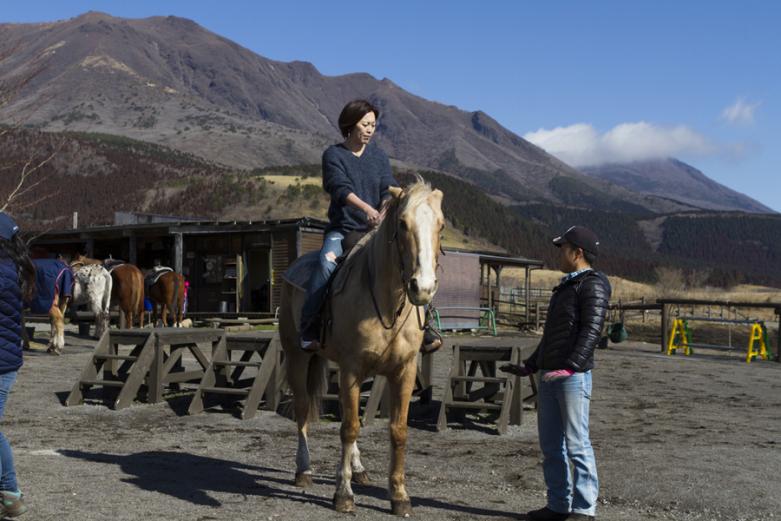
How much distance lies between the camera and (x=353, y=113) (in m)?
6.19

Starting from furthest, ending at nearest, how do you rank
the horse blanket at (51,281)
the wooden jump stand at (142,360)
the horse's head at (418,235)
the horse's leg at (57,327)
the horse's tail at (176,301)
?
the horse's tail at (176,301)
the horse's leg at (57,327)
the horse blanket at (51,281)
the wooden jump stand at (142,360)
the horse's head at (418,235)

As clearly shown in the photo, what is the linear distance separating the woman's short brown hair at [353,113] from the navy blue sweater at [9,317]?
2.71 m

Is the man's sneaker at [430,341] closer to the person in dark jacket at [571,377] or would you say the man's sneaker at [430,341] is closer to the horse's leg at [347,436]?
the horse's leg at [347,436]

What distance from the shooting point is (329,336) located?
580 cm

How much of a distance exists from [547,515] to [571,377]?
1.03 metres

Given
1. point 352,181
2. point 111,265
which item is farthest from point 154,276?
point 352,181

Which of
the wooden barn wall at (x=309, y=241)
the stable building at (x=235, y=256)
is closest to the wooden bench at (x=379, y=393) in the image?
the stable building at (x=235, y=256)

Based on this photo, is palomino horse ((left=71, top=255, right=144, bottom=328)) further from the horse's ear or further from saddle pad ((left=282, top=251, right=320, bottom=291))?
the horse's ear

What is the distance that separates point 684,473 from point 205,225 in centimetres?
2664

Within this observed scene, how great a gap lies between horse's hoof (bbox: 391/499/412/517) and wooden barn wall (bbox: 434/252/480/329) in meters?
24.7

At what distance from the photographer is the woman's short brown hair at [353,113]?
6195mm

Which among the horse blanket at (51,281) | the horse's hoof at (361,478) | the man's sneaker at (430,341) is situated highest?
the horse blanket at (51,281)

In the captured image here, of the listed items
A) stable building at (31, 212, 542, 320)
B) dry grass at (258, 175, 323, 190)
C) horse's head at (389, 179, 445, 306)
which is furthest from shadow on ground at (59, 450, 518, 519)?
dry grass at (258, 175, 323, 190)

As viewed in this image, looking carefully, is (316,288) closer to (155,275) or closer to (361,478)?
(361,478)
